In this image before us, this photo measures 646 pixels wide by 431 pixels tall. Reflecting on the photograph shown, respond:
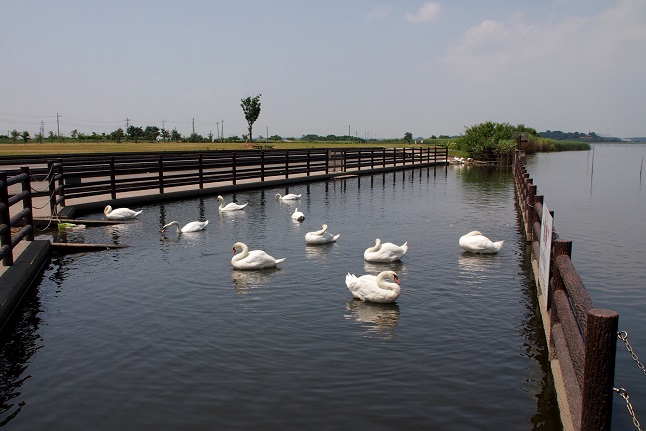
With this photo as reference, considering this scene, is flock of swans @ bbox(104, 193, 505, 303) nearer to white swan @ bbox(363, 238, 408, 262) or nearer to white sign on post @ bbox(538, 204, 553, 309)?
white swan @ bbox(363, 238, 408, 262)

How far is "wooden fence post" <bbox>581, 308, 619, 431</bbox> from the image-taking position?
421 centimetres

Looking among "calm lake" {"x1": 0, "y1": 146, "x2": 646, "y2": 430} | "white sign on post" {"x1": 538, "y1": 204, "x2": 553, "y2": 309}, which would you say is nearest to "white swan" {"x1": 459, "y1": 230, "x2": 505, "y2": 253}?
"calm lake" {"x1": 0, "y1": 146, "x2": 646, "y2": 430}

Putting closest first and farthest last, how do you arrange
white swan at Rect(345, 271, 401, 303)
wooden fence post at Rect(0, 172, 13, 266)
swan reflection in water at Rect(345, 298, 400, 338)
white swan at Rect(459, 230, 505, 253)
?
1. swan reflection in water at Rect(345, 298, 400, 338)
2. white swan at Rect(345, 271, 401, 303)
3. wooden fence post at Rect(0, 172, 13, 266)
4. white swan at Rect(459, 230, 505, 253)

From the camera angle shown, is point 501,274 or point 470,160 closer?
point 501,274

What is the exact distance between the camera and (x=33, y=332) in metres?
8.42

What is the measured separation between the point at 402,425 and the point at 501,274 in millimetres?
6661

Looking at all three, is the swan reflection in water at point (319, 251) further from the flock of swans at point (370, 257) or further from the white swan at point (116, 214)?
the white swan at point (116, 214)

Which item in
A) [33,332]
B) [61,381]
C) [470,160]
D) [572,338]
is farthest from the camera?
[470,160]

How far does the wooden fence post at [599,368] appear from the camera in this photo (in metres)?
4.21

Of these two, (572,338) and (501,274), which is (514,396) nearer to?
(572,338)

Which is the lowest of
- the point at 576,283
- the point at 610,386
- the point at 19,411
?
the point at 19,411

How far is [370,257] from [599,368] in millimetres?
8228

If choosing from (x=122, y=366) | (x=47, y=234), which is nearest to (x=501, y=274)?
(x=122, y=366)

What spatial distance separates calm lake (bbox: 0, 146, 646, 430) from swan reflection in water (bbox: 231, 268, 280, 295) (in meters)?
0.04
